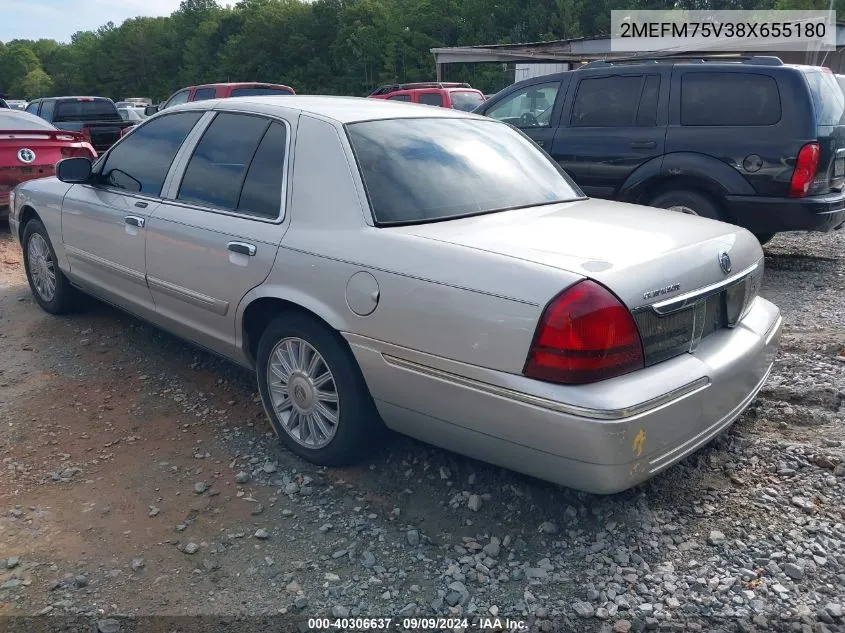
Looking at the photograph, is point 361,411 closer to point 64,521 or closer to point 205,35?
point 64,521

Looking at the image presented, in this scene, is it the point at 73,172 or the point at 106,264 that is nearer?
the point at 106,264

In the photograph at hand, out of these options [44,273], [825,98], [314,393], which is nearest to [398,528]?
[314,393]

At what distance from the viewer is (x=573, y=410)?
8.27ft

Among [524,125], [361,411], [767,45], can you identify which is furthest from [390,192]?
[767,45]

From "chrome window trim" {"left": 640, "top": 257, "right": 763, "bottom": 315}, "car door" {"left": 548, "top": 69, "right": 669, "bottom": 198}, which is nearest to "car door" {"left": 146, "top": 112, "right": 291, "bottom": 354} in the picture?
"chrome window trim" {"left": 640, "top": 257, "right": 763, "bottom": 315}

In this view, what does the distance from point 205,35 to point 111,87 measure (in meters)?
14.3

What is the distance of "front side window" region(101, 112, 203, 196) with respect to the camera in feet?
14.2

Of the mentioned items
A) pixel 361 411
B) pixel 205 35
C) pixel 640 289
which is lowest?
pixel 361 411

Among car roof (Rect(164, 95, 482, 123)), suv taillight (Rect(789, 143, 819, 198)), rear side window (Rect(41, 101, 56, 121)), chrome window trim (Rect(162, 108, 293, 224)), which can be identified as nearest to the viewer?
chrome window trim (Rect(162, 108, 293, 224))

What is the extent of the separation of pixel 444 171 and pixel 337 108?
703 mm

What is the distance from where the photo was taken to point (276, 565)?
2.83m

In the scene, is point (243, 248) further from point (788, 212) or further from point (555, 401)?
point (788, 212)

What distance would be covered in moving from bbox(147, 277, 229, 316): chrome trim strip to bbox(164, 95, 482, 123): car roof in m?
0.99

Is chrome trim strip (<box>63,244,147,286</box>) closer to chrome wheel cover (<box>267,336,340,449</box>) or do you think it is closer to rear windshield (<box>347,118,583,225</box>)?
chrome wheel cover (<box>267,336,340,449</box>)
